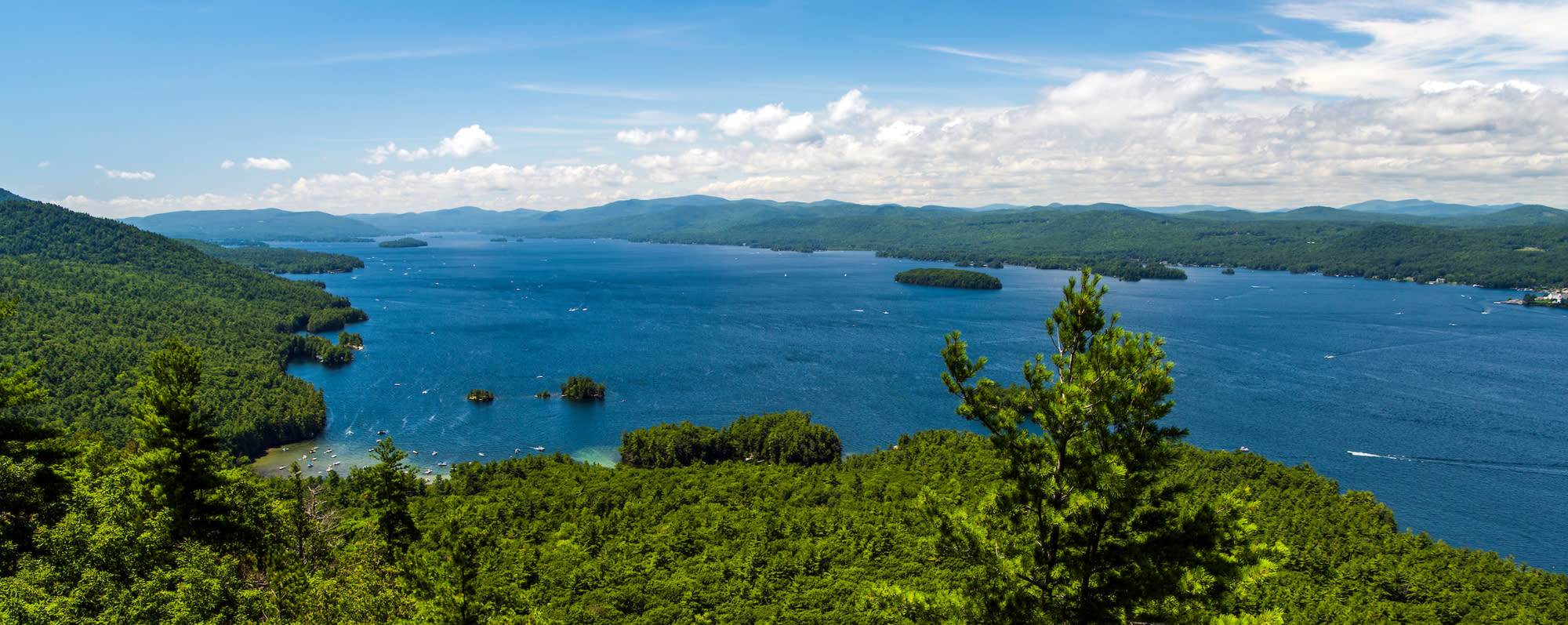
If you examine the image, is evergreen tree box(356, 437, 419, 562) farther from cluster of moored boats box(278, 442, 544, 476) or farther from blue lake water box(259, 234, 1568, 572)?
blue lake water box(259, 234, 1568, 572)

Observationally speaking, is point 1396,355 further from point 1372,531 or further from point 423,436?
point 423,436

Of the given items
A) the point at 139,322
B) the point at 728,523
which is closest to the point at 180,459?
the point at 728,523

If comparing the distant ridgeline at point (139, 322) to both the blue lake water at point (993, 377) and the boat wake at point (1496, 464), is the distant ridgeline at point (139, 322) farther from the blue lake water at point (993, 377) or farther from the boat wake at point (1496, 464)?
the boat wake at point (1496, 464)

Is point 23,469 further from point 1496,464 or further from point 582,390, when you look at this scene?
point 1496,464

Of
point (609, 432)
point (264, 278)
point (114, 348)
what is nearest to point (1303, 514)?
point (609, 432)

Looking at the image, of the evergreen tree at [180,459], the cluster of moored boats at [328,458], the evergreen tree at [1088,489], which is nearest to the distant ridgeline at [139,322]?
the cluster of moored boats at [328,458]

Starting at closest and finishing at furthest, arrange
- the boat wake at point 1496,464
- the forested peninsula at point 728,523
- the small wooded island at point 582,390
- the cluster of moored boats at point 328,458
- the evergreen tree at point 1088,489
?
the evergreen tree at point 1088,489 → the forested peninsula at point 728,523 → the boat wake at point 1496,464 → the cluster of moored boats at point 328,458 → the small wooded island at point 582,390
